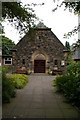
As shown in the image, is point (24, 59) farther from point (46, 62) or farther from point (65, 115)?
point (65, 115)

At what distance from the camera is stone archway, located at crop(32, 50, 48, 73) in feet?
108

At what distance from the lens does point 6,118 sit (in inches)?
246

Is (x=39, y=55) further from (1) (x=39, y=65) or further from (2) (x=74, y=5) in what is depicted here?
(2) (x=74, y=5)

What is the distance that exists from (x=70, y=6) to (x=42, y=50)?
1062 inches

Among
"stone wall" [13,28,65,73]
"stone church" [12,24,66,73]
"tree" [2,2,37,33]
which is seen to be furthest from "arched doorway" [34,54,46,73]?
"tree" [2,2,37,33]

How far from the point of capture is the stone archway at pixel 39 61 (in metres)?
32.9

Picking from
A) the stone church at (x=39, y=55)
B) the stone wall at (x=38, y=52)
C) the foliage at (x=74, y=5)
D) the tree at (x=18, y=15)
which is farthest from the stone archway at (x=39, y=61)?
the foliage at (x=74, y=5)

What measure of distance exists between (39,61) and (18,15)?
23.6m

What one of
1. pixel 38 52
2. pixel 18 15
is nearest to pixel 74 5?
pixel 18 15

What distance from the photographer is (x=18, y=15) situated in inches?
386

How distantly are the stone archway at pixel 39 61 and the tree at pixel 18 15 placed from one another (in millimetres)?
22404

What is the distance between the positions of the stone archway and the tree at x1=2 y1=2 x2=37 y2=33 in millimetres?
22404

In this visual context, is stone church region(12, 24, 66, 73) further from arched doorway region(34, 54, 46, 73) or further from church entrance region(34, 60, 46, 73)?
church entrance region(34, 60, 46, 73)

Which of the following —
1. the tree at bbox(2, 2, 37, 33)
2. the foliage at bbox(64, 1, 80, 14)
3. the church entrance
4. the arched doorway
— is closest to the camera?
the foliage at bbox(64, 1, 80, 14)
